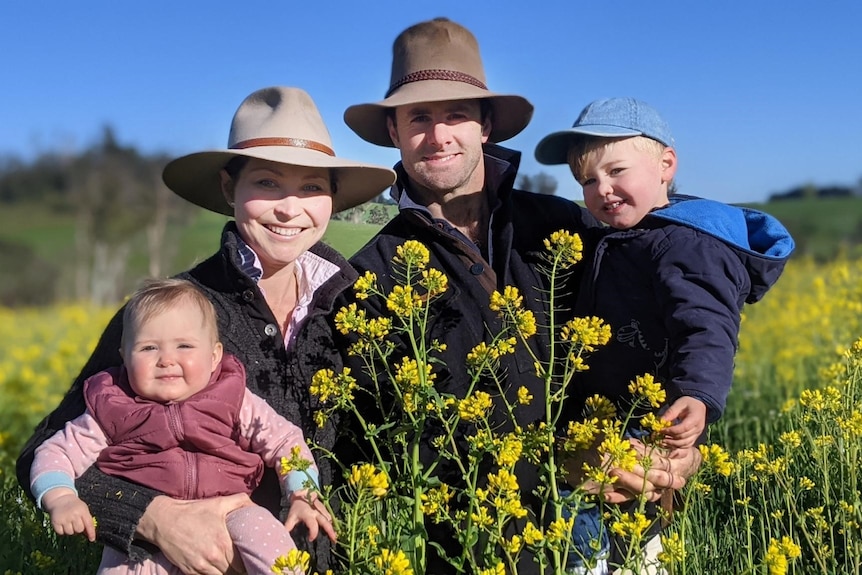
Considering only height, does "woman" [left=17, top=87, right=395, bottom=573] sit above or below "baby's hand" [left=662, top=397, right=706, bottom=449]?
above

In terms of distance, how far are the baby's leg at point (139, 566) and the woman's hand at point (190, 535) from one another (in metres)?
0.06

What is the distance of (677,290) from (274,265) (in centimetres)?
148

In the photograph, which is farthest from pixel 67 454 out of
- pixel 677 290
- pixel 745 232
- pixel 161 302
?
pixel 745 232

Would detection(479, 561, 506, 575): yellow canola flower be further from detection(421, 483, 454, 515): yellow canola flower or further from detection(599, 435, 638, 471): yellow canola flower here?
detection(599, 435, 638, 471): yellow canola flower

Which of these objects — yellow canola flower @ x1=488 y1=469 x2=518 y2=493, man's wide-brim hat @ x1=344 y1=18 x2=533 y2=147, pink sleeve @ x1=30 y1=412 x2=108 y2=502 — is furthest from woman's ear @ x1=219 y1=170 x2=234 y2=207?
yellow canola flower @ x1=488 y1=469 x2=518 y2=493

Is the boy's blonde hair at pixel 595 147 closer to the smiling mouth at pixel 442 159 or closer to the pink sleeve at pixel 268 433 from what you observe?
the smiling mouth at pixel 442 159

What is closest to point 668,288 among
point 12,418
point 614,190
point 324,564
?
point 614,190

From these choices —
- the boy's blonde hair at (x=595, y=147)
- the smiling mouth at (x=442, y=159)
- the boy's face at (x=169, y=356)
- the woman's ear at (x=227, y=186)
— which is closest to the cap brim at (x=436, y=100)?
the smiling mouth at (x=442, y=159)

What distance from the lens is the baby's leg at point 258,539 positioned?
255 cm

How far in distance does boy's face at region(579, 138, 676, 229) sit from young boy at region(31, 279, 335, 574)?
4.80 feet

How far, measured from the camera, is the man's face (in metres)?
3.54

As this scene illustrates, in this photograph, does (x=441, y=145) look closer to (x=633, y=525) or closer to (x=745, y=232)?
(x=745, y=232)

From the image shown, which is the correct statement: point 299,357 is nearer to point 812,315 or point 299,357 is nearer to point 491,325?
point 491,325

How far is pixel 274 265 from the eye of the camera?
10.6 ft
